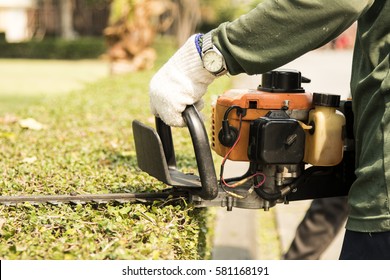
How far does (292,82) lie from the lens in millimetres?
2332

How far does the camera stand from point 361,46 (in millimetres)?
2102

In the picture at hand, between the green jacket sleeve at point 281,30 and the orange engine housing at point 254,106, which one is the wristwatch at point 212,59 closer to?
the green jacket sleeve at point 281,30

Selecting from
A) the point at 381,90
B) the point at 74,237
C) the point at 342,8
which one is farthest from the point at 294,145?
the point at 74,237

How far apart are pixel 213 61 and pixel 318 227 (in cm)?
191

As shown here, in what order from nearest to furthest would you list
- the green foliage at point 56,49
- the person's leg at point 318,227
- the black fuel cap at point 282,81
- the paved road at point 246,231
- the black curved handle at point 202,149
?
the black curved handle at point 202,149
the black fuel cap at point 282,81
the person's leg at point 318,227
the paved road at point 246,231
the green foliage at point 56,49

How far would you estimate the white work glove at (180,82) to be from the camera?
2.12 metres

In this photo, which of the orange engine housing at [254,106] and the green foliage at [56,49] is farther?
the green foliage at [56,49]

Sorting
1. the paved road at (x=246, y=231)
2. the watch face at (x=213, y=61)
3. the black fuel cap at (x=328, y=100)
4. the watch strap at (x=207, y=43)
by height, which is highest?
the watch strap at (x=207, y=43)

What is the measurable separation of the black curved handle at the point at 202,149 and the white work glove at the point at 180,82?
38 millimetres

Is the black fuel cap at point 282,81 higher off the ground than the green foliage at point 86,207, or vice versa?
the black fuel cap at point 282,81

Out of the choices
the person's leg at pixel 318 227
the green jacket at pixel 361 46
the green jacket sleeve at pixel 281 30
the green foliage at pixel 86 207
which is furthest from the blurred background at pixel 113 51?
the green jacket sleeve at pixel 281 30

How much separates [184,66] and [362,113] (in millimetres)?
587

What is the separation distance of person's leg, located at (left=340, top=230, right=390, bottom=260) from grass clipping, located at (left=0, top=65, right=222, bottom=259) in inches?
20.2
